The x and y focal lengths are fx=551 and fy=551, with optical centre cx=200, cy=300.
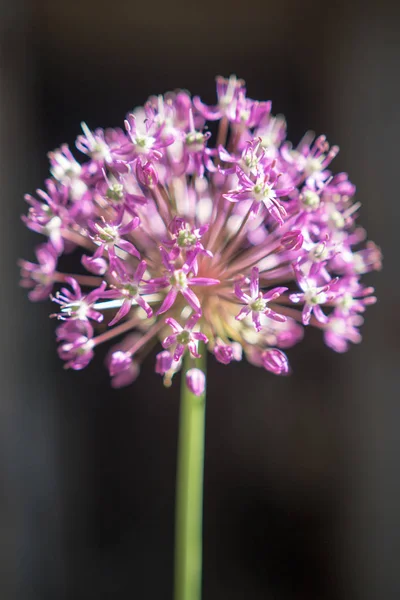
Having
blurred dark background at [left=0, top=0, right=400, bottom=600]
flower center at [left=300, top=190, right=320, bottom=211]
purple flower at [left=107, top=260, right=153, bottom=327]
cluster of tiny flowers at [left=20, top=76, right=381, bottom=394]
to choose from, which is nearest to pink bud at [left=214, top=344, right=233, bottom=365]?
cluster of tiny flowers at [left=20, top=76, right=381, bottom=394]

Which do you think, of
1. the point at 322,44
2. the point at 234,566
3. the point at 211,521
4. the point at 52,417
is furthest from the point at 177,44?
the point at 234,566

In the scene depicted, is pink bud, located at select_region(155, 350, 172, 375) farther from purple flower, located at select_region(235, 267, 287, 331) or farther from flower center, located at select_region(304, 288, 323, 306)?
flower center, located at select_region(304, 288, 323, 306)

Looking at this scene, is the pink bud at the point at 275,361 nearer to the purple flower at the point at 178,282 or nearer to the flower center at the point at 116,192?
the purple flower at the point at 178,282

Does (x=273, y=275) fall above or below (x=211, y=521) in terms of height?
above

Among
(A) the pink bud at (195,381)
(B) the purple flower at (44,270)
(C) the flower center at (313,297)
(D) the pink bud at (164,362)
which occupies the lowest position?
(A) the pink bud at (195,381)

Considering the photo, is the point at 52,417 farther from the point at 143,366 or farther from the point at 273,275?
the point at 273,275

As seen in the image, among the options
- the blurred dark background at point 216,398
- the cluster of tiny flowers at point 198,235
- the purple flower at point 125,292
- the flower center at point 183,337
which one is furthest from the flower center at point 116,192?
the blurred dark background at point 216,398
